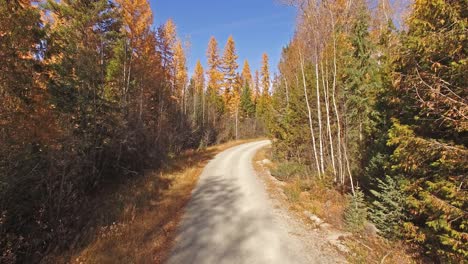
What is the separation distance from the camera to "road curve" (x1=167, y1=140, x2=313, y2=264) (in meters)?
5.51

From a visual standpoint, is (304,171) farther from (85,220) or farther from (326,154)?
(85,220)

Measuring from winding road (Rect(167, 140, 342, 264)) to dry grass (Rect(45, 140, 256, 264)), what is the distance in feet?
1.63

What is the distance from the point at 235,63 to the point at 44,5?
3445cm

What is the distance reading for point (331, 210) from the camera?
338 inches

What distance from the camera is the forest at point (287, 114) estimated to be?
4605 millimetres

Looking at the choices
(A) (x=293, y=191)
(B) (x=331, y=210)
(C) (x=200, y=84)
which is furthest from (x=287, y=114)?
(C) (x=200, y=84)

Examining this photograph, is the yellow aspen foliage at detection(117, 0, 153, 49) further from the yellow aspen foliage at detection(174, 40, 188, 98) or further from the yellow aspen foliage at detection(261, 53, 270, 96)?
the yellow aspen foliage at detection(261, 53, 270, 96)

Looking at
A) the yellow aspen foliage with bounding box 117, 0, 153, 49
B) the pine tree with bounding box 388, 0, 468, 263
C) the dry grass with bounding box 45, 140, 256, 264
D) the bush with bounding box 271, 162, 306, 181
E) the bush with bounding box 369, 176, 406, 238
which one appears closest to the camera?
the pine tree with bounding box 388, 0, 468, 263

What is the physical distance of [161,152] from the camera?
16.0 metres

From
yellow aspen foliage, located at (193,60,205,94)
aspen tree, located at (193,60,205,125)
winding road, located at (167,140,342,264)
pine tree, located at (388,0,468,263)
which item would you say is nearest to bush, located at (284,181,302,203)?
winding road, located at (167,140,342,264)

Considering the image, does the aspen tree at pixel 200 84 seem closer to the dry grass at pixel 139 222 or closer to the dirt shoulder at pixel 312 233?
the dry grass at pixel 139 222

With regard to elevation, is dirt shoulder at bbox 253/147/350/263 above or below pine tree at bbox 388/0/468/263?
below

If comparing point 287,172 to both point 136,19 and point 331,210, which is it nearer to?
point 331,210

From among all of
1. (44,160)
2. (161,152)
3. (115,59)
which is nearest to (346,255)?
(44,160)
